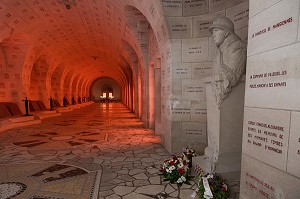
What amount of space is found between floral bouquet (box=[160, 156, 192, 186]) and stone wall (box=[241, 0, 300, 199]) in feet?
4.92

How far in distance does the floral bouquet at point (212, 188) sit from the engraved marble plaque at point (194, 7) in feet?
14.6

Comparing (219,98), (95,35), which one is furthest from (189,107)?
(95,35)

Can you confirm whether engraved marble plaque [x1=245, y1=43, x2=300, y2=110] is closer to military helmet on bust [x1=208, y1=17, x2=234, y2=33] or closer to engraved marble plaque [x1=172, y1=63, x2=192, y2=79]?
military helmet on bust [x1=208, y1=17, x2=234, y2=33]

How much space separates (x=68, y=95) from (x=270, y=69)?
1082 inches

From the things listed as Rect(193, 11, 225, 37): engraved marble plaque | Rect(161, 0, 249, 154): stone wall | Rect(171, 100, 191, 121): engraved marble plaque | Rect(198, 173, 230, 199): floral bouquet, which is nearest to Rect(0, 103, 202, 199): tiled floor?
Rect(198, 173, 230, 199): floral bouquet

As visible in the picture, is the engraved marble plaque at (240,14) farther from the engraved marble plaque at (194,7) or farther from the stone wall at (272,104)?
the stone wall at (272,104)

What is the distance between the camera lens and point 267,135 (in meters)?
2.33

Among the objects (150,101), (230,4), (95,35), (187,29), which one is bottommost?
(150,101)

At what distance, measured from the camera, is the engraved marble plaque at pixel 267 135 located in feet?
6.92

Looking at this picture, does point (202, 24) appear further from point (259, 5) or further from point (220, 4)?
point (259, 5)

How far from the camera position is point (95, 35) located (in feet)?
45.8

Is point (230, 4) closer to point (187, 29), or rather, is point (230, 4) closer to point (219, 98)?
point (187, 29)

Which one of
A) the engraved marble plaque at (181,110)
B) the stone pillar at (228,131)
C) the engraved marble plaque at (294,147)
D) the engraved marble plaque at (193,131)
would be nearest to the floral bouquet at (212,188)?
the stone pillar at (228,131)

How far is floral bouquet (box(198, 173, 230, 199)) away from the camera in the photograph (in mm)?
3100
